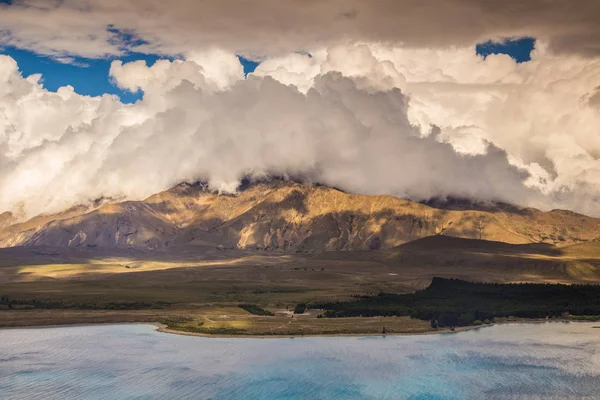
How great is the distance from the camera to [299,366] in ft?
436

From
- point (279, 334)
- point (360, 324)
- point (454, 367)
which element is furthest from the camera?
point (360, 324)

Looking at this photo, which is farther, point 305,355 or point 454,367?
point 305,355

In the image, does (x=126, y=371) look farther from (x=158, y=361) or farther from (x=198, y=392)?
(x=198, y=392)

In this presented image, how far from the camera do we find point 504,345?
158875 millimetres

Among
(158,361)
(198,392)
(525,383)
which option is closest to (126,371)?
(158,361)

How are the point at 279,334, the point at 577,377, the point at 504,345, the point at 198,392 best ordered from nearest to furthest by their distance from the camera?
the point at 198,392 → the point at 577,377 → the point at 504,345 → the point at 279,334

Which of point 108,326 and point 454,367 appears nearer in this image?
point 454,367

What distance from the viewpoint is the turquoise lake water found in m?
112

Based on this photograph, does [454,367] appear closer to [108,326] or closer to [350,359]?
[350,359]

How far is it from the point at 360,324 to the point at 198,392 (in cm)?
8406

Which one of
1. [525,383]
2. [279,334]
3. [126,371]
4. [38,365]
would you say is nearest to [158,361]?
[126,371]

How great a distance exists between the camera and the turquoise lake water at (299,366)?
367 feet

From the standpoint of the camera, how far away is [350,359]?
13962 centimetres

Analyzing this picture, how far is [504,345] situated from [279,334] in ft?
154
